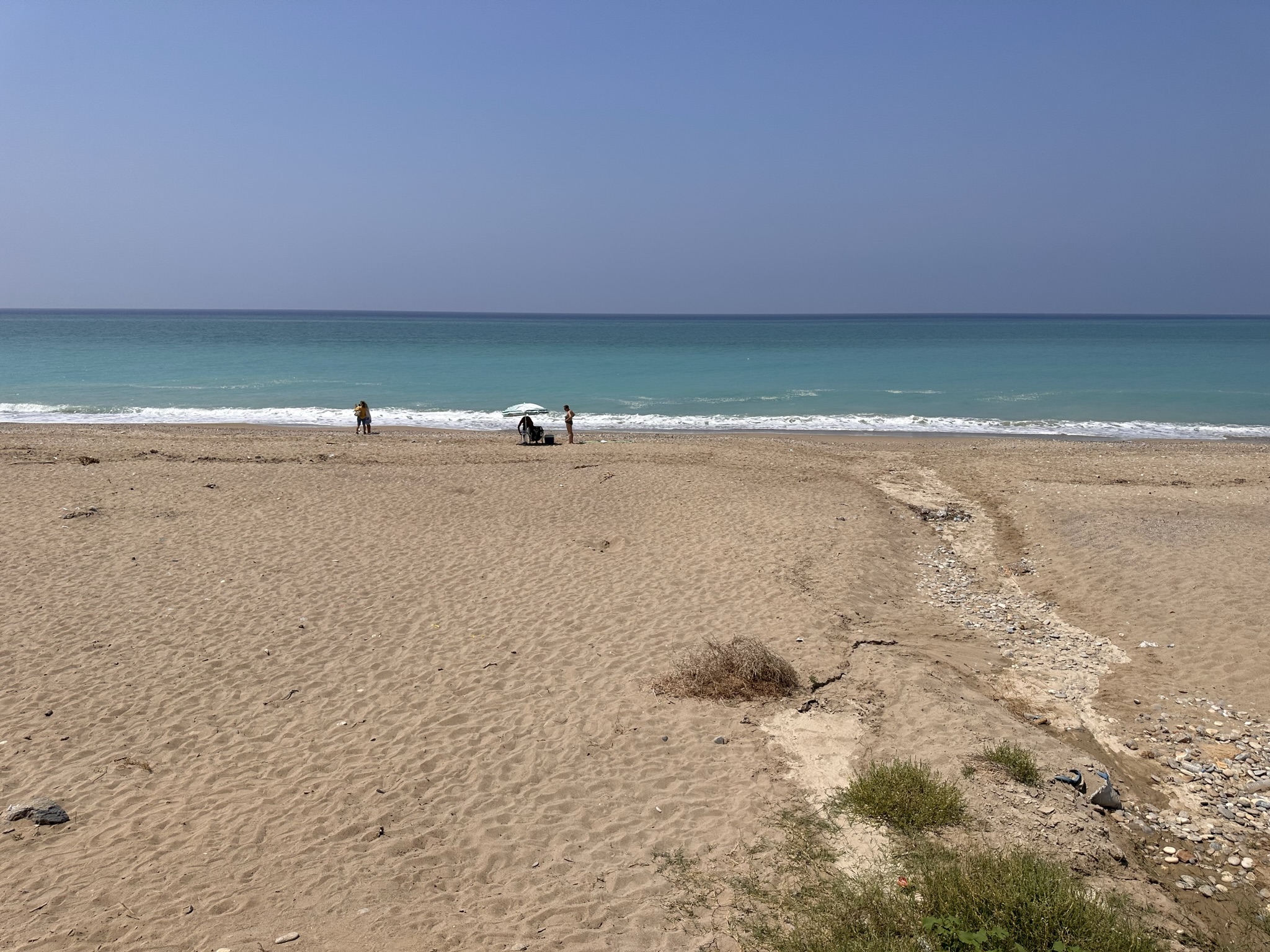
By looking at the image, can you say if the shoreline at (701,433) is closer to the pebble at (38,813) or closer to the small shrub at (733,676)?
the small shrub at (733,676)

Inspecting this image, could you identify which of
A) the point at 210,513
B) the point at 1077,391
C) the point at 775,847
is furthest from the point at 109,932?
the point at 1077,391

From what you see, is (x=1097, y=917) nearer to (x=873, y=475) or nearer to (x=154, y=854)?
(x=154, y=854)

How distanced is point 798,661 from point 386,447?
17.9 metres

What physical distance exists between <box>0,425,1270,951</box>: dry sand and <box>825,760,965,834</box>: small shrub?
9.5 inches

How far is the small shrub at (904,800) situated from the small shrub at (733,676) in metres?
1.80

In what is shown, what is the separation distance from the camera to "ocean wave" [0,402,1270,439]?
30.0 meters

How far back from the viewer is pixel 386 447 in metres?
23.7

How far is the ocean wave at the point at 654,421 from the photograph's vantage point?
30031mm

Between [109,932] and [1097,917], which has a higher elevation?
[1097,917]

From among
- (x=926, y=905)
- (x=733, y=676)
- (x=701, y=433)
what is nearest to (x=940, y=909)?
(x=926, y=905)

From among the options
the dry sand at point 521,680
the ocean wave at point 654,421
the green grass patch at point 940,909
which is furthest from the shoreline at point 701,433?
the green grass patch at point 940,909

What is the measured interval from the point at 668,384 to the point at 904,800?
4025 centimetres

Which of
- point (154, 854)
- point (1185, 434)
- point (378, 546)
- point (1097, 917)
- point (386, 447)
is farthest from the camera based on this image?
point (1185, 434)

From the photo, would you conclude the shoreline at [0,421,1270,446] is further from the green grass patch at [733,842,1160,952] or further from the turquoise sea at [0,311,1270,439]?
the green grass patch at [733,842,1160,952]
